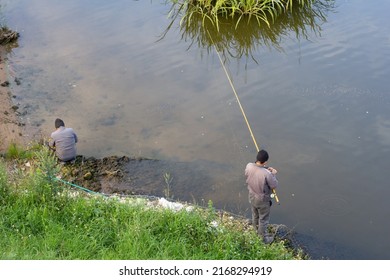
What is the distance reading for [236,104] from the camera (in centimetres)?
1020

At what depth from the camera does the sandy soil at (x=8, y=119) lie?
31.0 feet

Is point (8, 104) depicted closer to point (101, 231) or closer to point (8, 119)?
point (8, 119)

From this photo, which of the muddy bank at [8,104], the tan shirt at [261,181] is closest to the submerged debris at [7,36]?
the muddy bank at [8,104]

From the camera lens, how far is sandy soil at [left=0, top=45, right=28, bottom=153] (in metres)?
9.45

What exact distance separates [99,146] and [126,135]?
22.6 inches

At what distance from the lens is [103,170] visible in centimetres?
866

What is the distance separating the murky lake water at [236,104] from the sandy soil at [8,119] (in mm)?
235

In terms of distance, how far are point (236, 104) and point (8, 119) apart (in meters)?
4.59

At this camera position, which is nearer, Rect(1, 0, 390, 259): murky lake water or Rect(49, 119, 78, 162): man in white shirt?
Rect(1, 0, 390, 259): murky lake water

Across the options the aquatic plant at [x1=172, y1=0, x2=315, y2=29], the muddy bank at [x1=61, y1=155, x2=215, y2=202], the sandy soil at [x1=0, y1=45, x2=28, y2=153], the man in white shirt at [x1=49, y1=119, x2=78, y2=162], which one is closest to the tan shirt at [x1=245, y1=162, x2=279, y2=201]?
the muddy bank at [x1=61, y1=155, x2=215, y2=202]

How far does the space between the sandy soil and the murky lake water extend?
0.77 feet

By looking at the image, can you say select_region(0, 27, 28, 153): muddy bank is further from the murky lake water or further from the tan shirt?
the tan shirt

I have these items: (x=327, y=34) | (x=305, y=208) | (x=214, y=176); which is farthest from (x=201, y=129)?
(x=327, y=34)
